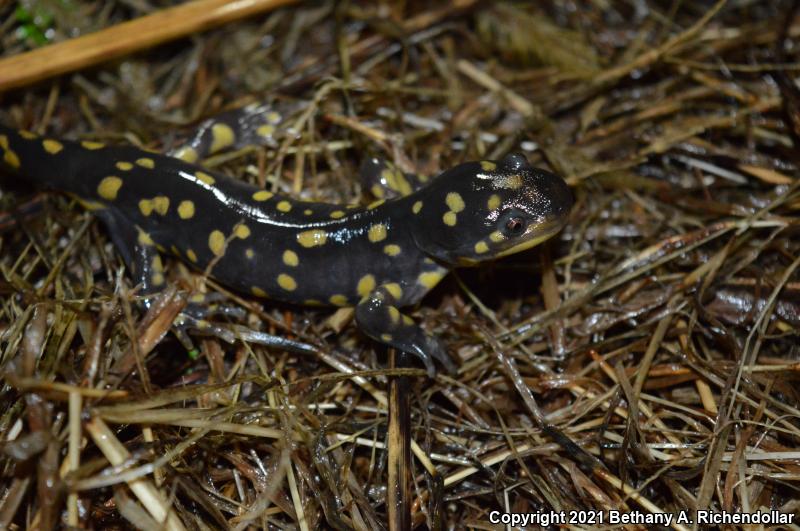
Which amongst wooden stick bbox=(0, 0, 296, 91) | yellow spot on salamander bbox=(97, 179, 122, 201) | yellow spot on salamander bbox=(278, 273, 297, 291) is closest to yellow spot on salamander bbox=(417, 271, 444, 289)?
yellow spot on salamander bbox=(278, 273, 297, 291)

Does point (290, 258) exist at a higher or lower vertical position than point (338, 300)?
higher

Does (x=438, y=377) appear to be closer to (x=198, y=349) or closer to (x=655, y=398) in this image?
(x=655, y=398)

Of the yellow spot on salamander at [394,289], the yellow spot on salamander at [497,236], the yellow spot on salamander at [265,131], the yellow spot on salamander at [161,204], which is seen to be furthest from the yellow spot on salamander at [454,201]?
the yellow spot on salamander at [161,204]

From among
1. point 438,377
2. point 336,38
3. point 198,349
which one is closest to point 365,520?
point 438,377

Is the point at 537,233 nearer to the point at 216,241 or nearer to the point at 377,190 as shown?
the point at 377,190

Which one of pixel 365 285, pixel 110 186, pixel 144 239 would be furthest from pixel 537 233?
pixel 110 186

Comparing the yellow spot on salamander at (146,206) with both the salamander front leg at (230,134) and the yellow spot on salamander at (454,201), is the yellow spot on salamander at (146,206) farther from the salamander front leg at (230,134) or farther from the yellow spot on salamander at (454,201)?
the yellow spot on salamander at (454,201)

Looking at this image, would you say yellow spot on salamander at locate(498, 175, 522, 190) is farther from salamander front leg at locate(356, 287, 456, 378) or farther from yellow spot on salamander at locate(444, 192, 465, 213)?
salamander front leg at locate(356, 287, 456, 378)

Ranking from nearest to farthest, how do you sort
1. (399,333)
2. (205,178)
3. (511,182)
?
(511,182) < (399,333) < (205,178)
